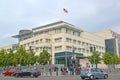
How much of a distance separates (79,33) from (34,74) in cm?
6378

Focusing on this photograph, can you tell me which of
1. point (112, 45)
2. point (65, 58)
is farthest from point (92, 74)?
point (112, 45)

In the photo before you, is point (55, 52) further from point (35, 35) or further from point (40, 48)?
point (35, 35)

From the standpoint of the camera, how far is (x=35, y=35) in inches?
4067

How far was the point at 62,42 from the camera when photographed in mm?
89438

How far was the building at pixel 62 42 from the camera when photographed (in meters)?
89.1

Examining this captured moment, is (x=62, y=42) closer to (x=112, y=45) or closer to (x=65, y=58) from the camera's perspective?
(x=65, y=58)

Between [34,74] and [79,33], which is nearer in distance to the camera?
[34,74]

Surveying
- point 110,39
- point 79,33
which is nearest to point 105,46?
point 110,39

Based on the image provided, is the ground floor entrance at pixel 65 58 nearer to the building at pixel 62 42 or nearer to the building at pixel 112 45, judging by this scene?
the building at pixel 62 42

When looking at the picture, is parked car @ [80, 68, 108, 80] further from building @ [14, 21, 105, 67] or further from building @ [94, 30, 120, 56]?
building @ [94, 30, 120, 56]

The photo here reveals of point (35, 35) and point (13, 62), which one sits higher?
point (35, 35)

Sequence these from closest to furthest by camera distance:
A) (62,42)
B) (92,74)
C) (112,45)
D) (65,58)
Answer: (92,74)
(65,58)
(62,42)
(112,45)

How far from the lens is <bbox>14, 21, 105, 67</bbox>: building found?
292ft

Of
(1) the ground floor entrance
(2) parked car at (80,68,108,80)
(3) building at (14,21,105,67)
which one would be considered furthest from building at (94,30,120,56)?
(2) parked car at (80,68,108,80)
